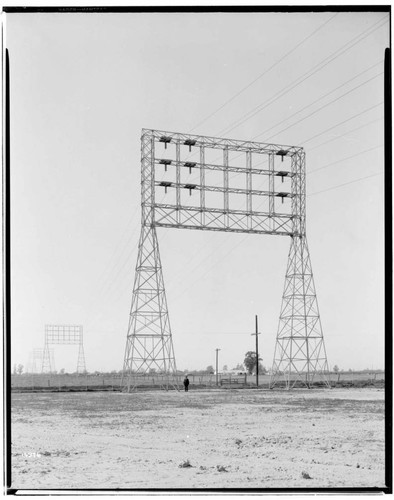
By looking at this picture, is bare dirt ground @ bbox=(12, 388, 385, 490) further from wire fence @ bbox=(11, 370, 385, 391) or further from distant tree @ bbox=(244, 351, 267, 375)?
distant tree @ bbox=(244, 351, 267, 375)

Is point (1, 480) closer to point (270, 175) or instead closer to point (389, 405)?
point (389, 405)

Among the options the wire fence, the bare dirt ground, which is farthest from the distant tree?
the bare dirt ground

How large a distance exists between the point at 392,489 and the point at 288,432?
4.65 metres

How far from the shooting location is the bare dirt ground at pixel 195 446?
1485 cm

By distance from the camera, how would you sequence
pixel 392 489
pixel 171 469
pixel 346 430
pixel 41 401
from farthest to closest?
1. pixel 41 401
2. pixel 346 430
3. pixel 171 469
4. pixel 392 489

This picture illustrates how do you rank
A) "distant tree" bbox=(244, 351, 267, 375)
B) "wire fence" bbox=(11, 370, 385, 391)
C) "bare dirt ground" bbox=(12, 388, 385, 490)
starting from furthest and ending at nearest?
"distant tree" bbox=(244, 351, 267, 375) → "wire fence" bbox=(11, 370, 385, 391) → "bare dirt ground" bbox=(12, 388, 385, 490)

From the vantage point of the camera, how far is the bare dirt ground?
585 inches

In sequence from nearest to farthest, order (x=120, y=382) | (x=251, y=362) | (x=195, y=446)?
1. (x=195, y=446)
2. (x=120, y=382)
3. (x=251, y=362)

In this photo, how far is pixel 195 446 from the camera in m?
17.2

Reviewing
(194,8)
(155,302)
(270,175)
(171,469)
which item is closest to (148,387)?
(155,302)

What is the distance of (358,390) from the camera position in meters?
34.3

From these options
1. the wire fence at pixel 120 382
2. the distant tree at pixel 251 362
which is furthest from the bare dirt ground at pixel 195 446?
the distant tree at pixel 251 362

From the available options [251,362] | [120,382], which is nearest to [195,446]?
[120,382]

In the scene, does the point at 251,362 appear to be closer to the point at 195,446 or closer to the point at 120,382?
the point at 120,382
